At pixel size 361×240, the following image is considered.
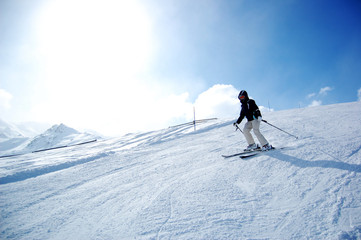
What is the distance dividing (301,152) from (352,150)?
1.21 metres

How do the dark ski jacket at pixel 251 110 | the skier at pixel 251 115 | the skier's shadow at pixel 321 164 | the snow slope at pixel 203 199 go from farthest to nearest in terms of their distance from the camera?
the dark ski jacket at pixel 251 110 → the skier at pixel 251 115 → the skier's shadow at pixel 321 164 → the snow slope at pixel 203 199

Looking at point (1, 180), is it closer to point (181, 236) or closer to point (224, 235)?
point (181, 236)

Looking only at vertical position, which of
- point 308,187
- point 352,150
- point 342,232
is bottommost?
point 342,232

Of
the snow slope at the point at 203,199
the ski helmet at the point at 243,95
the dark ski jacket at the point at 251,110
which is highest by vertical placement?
the ski helmet at the point at 243,95

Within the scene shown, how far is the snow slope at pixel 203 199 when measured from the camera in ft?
8.09

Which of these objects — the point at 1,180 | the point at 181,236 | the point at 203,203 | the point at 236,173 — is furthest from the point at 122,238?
the point at 1,180

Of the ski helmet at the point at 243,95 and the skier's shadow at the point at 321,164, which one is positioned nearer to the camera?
the skier's shadow at the point at 321,164

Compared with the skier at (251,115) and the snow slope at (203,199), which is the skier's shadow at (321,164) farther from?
the skier at (251,115)

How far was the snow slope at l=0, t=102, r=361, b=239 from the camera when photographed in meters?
2.46

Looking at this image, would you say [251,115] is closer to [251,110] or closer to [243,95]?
[251,110]

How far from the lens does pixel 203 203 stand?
10.2 feet

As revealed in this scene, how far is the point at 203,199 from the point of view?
10.6 ft

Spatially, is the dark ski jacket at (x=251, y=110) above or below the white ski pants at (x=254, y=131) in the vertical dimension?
above

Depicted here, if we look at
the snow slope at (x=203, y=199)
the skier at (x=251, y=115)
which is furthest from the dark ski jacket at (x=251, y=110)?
the snow slope at (x=203, y=199)
